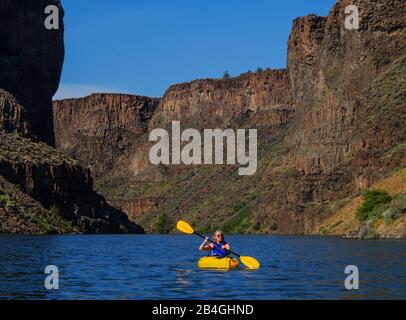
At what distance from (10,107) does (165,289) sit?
128 m

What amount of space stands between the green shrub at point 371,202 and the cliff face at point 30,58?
74.1 metres

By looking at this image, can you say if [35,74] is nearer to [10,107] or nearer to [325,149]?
[10,107]

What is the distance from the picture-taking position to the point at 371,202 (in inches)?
4862

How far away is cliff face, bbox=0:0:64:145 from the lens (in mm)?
182750

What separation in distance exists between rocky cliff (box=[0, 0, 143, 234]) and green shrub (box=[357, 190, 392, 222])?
154 ft

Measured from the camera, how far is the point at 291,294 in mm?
39875

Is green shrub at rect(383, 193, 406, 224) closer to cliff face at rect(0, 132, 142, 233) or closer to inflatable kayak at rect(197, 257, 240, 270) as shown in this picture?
inflatable kayak at rect(197, 257, 240, 270)

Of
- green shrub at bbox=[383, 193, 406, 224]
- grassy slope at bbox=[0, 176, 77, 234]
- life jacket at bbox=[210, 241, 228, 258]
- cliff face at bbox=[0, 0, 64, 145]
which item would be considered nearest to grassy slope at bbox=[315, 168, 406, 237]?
green shrub at bbox=[383, 193, 406, 224]

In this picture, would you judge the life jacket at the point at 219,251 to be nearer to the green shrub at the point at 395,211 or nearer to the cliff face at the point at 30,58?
the green shrub at the point at 395,211

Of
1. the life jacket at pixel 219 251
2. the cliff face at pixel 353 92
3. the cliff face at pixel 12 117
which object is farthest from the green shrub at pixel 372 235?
the cliff face at pixel 12 117

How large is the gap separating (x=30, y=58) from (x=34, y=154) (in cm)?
3714

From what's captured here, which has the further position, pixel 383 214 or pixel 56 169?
pixel 56 169

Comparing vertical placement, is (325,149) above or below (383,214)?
above
